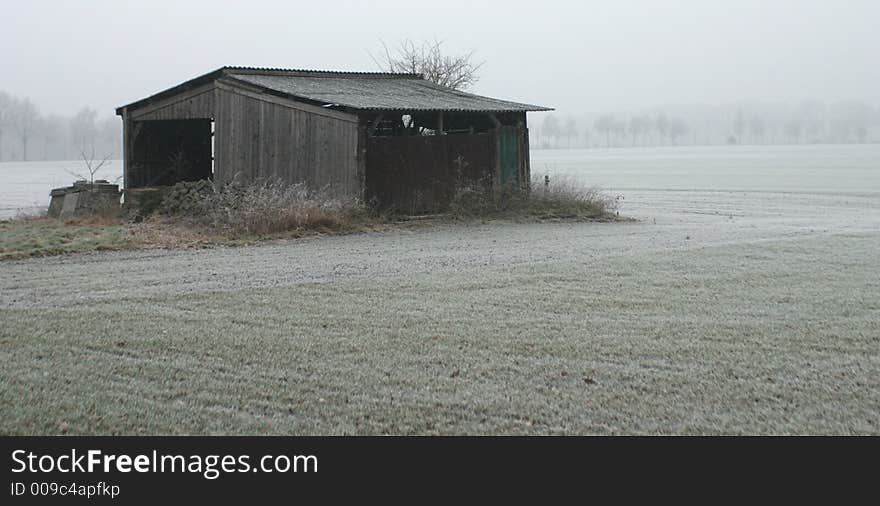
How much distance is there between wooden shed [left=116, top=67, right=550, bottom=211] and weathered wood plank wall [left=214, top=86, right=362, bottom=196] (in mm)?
23

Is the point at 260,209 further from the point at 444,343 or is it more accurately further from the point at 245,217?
the point at 444,343

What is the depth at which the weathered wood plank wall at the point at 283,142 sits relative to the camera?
18781 millimetres

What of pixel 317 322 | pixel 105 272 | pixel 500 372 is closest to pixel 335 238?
pixel 105 272

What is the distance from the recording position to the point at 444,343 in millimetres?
6668

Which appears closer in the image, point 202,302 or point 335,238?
point 202,302

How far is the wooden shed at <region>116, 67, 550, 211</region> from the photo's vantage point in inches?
744

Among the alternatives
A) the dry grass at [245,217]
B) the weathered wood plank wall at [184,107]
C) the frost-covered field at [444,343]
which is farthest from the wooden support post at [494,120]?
the frost-covered field at [444,343]

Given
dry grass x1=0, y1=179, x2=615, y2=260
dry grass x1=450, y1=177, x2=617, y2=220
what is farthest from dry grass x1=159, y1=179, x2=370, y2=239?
dry grass x1=450, y1=177, x2=617, y2=220

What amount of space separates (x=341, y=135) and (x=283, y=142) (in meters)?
1.43

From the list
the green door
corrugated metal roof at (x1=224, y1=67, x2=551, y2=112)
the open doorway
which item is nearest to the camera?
corrugated metal roof at (x1=224, y1=67, x2=551, y2=112)

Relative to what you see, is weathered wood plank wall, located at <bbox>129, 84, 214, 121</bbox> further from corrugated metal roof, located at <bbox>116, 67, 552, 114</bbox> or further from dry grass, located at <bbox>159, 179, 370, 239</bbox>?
dry grass, located at <bbox>159, 179, 370, 239</bbox>
